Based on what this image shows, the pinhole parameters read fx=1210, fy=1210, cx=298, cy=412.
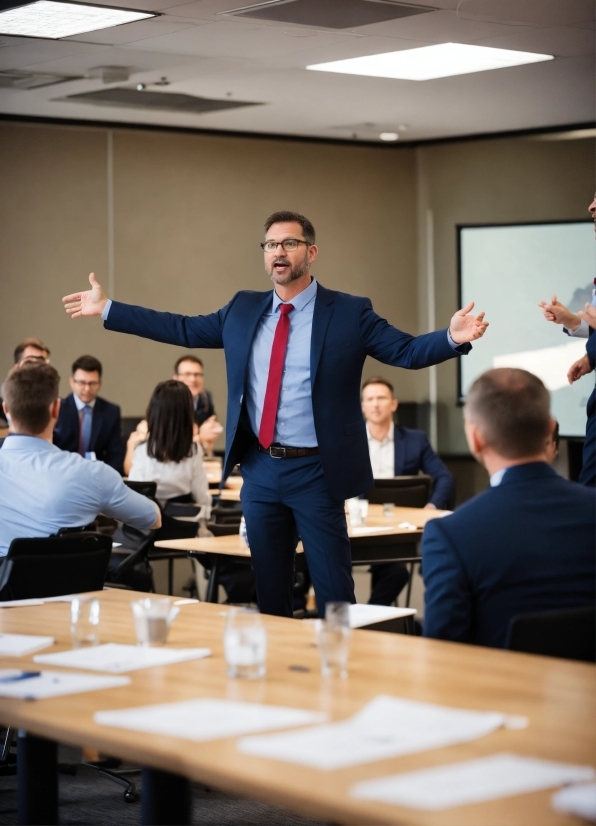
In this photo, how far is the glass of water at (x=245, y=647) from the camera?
2273 mm

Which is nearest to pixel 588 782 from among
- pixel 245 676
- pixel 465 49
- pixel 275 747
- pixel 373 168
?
pixel 275 747

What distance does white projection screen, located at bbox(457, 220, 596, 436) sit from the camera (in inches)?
423

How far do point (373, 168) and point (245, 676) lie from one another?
993 cm

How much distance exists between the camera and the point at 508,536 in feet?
8.17

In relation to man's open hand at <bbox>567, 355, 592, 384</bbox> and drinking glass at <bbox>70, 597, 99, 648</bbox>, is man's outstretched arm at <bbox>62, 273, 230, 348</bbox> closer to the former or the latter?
man's open hand at <bbox>567, 355, 592, 384</bbox>

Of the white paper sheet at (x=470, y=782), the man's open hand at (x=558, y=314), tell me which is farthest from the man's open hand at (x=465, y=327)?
the white paper sheet at (x=470, y=782)

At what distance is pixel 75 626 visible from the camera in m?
2.68

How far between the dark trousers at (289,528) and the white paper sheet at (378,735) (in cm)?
232

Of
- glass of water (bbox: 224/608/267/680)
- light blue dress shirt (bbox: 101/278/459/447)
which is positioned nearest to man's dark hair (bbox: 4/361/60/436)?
light blue dress shirt (bbox: 101/278/459/447)

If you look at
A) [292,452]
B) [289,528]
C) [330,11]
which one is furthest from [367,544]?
[330,11]

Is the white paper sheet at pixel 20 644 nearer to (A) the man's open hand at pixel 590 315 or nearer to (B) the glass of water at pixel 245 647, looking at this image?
(B) the glass of water at pixel 245 647

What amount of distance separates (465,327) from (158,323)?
126 centimetres

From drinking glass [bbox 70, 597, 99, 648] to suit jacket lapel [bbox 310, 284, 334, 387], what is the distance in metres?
1.88

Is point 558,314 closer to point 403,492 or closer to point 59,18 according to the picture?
point 403,492
